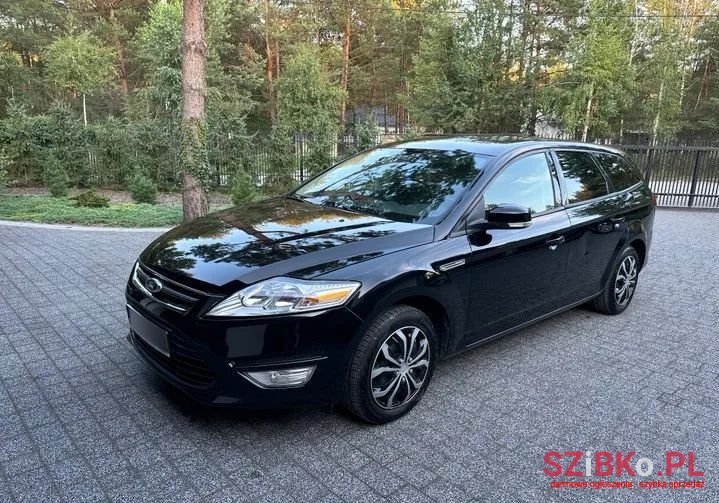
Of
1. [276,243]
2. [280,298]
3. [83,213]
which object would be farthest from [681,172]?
[83,213]

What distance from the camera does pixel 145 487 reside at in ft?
7.46

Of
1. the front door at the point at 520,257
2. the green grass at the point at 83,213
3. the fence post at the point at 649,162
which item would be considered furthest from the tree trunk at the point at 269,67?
the front door at the point at 520,257

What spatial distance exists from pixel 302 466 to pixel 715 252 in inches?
308

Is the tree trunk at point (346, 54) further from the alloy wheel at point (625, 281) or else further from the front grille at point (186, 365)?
the front grille at point (186, 365)

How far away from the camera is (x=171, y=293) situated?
8.64 feet

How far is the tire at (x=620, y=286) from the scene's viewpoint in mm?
4570

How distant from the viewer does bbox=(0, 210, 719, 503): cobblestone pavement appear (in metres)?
2.33

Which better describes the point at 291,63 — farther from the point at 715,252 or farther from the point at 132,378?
the point at 132,378

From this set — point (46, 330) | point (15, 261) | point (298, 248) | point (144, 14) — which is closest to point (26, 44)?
point (144, 14)

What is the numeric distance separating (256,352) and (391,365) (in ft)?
2.60

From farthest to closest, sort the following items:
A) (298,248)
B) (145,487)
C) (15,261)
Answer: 1. (15,261)
2. (298,248)
3. (145,487)

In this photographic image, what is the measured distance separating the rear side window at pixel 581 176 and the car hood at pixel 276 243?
1.68m

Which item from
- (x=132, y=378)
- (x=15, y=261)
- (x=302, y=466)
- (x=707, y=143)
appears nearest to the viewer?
(x=302, y=466)

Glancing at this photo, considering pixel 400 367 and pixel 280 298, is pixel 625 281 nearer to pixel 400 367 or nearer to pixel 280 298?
pixel 400 367
